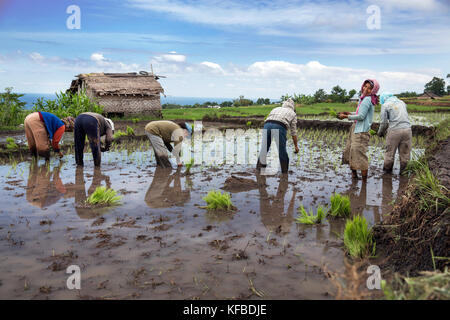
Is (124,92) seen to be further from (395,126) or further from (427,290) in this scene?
(427,290)

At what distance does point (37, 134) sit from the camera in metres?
6.57

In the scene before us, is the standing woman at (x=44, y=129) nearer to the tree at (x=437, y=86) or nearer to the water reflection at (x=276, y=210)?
the water reflection at (x=276, y=210)

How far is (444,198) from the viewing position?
2514 mm

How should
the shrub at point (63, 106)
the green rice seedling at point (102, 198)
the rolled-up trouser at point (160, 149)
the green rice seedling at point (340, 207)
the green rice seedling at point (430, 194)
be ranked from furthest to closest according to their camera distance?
1. the shrub at point (63, 106)
2. the rolled-up trouser at point (160, 149)
3. the green rice seedling at point (102, 198)
4. the green rice seedling at point (340, 207)
5. the green rice seedling at point (430, 194)

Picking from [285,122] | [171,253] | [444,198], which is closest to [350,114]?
[285,122]

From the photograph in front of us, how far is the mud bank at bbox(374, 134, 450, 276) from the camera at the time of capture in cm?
231

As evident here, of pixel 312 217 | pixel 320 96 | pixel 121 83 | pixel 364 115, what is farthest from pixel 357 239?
pixel 320 96

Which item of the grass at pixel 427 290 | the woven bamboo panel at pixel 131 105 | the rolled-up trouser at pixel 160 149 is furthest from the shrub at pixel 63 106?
the grass at pixel 427 290

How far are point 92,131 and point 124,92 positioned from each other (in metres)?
12.7

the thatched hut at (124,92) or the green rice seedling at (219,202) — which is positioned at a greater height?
the thatched hut at (124,92)

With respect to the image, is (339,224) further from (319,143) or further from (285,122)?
(319,143)

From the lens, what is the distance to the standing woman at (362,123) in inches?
209

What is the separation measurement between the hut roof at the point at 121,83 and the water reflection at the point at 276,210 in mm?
14753
